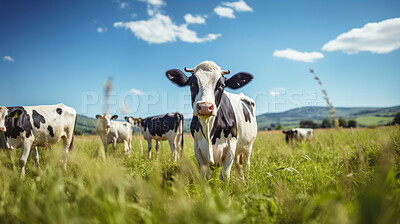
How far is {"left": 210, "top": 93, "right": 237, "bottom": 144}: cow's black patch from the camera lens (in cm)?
343

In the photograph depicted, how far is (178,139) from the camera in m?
10.7

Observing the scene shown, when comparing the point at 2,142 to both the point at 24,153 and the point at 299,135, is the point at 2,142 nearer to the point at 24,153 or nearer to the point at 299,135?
the point at 24,153

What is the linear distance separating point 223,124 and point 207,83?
2.42 ft

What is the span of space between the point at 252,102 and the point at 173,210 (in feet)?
15.2

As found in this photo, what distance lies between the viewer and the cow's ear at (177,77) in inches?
147

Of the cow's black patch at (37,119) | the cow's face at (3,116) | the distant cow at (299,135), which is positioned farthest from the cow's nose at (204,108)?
the distant cow at (299,135)

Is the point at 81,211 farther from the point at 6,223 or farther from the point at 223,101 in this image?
the point at 223,101

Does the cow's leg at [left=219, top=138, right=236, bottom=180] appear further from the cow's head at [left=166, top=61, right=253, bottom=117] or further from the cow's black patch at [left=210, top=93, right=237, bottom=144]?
the cow's head at [left=166, top=61, right=253, bottom=117]

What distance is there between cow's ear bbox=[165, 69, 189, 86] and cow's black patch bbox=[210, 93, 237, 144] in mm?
782

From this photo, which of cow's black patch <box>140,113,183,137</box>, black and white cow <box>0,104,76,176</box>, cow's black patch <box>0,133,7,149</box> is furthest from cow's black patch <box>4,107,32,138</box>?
cow's black patch <box>140,113,183,137</box>

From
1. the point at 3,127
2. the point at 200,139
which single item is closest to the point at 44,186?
the point at 200,139

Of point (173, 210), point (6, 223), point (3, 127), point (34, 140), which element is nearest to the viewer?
point (173, 210)

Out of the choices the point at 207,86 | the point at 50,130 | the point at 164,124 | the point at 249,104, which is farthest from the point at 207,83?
the point at 164,124

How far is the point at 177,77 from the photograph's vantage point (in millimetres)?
3803
